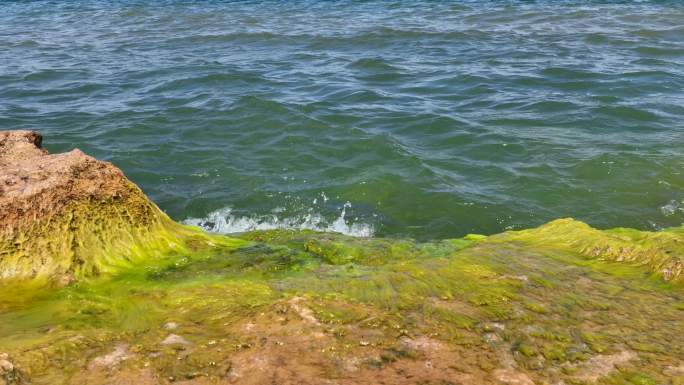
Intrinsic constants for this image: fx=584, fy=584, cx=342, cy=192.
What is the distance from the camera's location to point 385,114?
10.4m

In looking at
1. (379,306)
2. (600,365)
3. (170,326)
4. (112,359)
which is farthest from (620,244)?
(112,359)

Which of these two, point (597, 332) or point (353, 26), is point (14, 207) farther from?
point (353, 26)

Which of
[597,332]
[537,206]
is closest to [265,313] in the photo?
[597,332]

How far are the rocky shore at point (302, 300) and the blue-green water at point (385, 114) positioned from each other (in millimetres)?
2243

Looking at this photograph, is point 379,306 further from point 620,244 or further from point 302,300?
point 620,244

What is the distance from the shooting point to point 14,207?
4043 millimetres

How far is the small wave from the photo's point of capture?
716cm

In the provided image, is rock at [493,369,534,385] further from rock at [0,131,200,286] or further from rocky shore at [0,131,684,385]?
rock at [0,131,200,286]

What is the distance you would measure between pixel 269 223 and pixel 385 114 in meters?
3.96

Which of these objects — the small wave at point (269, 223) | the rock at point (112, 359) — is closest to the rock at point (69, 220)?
the rock at point (112, 359)

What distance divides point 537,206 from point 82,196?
539 centimetres

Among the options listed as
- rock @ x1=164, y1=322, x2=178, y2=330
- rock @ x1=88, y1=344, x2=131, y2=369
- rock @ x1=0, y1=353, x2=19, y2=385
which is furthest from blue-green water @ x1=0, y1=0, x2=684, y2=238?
rock @ x1=0, y1=353, x2=19, y2=385

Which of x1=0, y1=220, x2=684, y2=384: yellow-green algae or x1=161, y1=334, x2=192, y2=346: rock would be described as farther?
x1=161, y1=334, x2=192, y2=346: rock

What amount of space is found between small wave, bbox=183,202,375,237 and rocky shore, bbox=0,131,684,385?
5.63 ft
